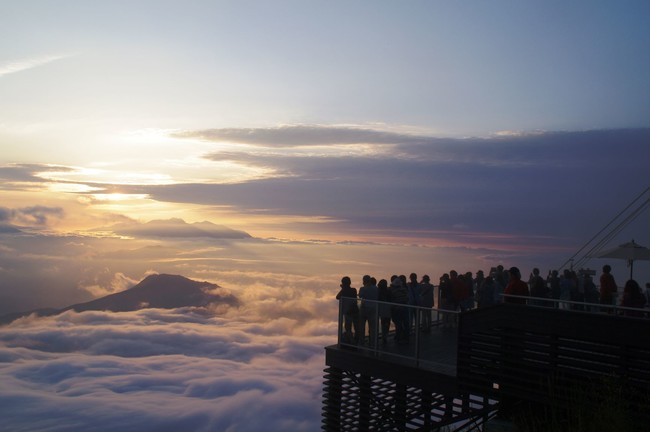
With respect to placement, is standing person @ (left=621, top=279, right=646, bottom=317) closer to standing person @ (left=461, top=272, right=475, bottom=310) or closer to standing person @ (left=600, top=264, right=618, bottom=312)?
standing person @ (left=600, top=264, right=618, bottom=312)

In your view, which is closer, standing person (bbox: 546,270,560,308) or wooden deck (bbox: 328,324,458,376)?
wooden deck (bbox: 328,324,458,376)

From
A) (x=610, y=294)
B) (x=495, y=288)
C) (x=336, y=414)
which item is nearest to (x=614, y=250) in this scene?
(x=610, y=294)

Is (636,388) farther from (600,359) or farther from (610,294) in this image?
(610,294)

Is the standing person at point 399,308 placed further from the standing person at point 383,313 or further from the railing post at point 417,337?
the railing post at point 417,337

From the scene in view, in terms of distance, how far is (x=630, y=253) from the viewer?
16922mm

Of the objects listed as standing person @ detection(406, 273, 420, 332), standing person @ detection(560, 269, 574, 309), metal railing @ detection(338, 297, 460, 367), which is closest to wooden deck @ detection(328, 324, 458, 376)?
metal railing @ detection(338, 297, 460, 367)

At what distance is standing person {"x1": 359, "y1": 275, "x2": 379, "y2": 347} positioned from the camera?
14.8 metres

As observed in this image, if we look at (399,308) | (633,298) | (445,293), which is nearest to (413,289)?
(445,293)

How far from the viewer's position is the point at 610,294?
1544 centimetres

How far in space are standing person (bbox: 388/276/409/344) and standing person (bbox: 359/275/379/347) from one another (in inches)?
18.1

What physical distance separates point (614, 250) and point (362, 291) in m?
8.33

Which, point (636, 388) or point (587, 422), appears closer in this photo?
point (587, 422)

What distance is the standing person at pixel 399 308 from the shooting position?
1453 cm

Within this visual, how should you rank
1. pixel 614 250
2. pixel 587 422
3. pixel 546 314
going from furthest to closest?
pixel 614 250 → pixel 546 314 → pixel 587 422
